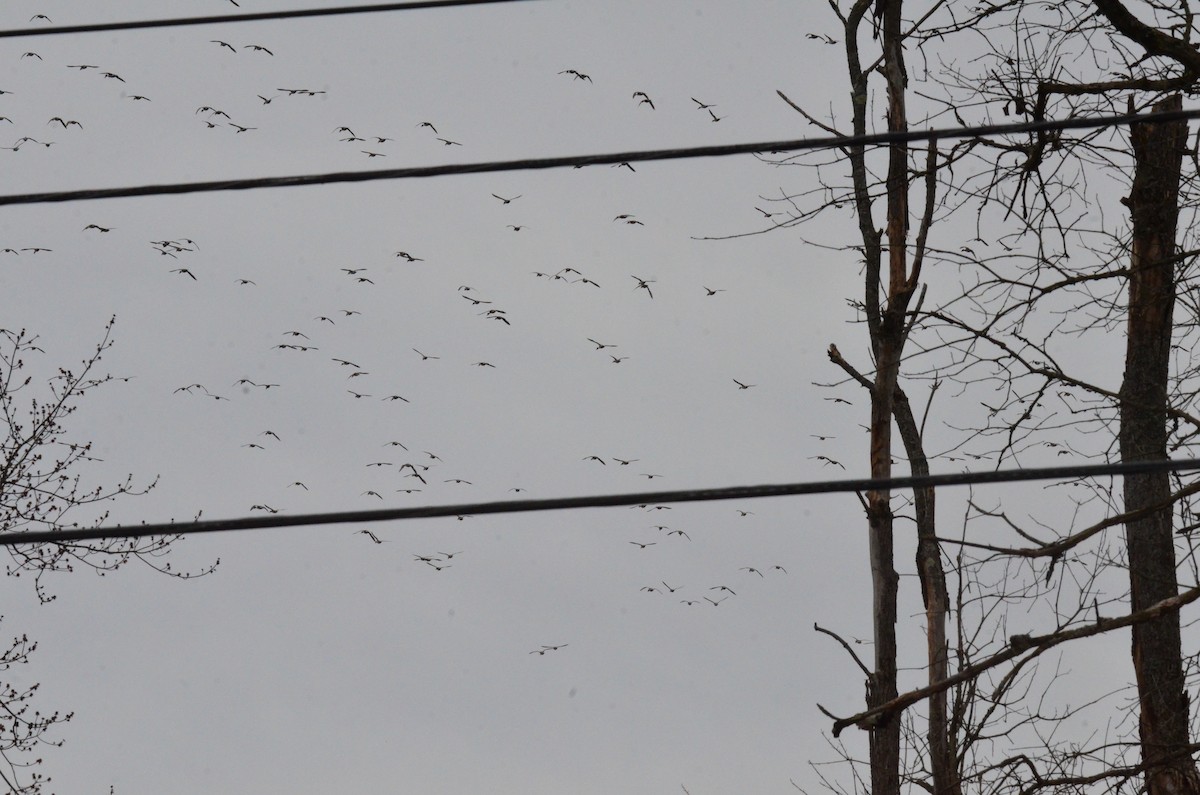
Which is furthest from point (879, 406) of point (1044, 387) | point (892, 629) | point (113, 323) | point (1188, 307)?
point (113, 323)

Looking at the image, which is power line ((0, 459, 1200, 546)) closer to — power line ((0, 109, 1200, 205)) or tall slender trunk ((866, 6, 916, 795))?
power line ((0, 109, 1200, 205))

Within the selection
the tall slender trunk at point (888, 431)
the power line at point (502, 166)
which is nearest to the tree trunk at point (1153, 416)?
the tall slender trunk at point (888, 431)

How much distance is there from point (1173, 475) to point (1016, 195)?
2.21 metres

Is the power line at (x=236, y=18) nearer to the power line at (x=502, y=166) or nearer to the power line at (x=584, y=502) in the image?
the power line at (x=502, y=166)

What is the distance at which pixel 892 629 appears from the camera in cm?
1110

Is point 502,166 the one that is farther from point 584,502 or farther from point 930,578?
point 930,578

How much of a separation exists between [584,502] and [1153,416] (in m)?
6.20

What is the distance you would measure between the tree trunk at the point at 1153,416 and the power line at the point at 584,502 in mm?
5060

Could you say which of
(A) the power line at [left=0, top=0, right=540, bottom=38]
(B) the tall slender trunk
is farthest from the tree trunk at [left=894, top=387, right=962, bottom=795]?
(A) the power line at [left=0, top=0, right=540, bottom=38]

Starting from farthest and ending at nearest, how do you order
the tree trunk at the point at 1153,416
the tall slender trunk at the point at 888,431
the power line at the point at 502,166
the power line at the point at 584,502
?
the tall slender trunk at the point at 888,431 < the tree trunk at the point at 1153,416 < the power line at the point at 502,166 < the power line at the point at 584,502

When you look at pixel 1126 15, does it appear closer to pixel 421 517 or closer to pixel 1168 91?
pixel 1168 91

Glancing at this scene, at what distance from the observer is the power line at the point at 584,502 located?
3059 mm

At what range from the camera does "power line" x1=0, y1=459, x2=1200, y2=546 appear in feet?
10.0

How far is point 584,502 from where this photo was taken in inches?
126
